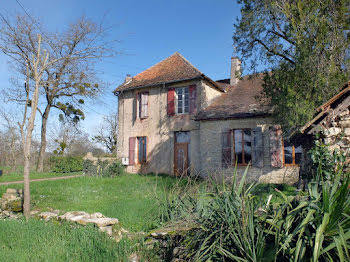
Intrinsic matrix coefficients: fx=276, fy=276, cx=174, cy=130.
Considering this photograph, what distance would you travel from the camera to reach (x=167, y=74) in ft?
52.9

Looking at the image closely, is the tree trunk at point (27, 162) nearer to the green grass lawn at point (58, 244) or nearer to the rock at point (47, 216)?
the rock at point (47, 216)

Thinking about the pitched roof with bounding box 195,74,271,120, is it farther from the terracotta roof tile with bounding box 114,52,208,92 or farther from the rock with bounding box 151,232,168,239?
the rock with bounding box 151,232,168,239

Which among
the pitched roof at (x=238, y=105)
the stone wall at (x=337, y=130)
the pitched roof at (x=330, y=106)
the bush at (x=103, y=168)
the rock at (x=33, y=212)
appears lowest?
the rock at (x=33, y=212)

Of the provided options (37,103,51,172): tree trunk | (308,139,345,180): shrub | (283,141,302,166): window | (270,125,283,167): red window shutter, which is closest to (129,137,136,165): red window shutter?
(37,103,51,172): tree trunk

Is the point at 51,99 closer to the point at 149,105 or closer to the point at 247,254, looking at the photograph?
the point at 149,105

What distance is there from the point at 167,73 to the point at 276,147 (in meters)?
7.67

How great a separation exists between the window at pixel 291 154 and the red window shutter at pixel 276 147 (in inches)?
9.7

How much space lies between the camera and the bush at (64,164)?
19.5 metres

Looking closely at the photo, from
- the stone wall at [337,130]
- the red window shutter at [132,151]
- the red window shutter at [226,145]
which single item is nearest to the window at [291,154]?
the red window shutter at [226,145]

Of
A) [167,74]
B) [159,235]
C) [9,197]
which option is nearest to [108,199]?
→ [9,197]

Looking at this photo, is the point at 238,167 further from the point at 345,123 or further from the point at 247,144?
the point at 345,123

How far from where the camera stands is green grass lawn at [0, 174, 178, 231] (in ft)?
19.7

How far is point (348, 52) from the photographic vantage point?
8297 millimetres

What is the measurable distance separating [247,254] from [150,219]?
313 centimetres
